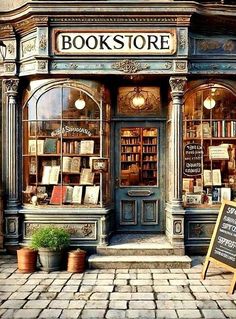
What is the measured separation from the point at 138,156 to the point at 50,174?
207cm

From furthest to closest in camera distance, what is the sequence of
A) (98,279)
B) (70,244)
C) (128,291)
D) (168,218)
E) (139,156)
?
(139,156) → (168,218) → (70,244) → (98,279) → (128,291)

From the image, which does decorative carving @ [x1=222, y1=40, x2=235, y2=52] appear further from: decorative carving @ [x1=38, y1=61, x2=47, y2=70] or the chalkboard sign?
decorative carving @ [x1=38, y1=61, x2=47, y2=70]

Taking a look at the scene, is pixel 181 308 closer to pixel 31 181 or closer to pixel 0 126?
pixel 31 181

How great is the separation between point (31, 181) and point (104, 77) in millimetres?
2689

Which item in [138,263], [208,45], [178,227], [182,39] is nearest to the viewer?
[138,263]

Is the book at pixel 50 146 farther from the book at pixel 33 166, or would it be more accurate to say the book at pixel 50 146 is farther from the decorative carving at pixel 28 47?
the decorative carving at pixel 28 47

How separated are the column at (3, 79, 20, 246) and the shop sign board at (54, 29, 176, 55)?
1.35 meters

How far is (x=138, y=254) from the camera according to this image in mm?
7984

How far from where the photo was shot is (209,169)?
8672 millimetres

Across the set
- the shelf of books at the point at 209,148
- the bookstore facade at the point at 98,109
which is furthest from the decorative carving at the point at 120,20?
the shelf of books at the point at 209,148

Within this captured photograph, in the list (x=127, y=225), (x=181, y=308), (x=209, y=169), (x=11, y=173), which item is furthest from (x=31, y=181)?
(x=181, y=308)

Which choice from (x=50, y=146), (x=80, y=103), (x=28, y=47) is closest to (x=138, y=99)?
(x=80, y=103)

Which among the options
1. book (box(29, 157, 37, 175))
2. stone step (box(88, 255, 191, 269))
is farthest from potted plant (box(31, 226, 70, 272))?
book (box(29, 157, 37, 175))

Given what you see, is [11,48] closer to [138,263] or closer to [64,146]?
[64,146]
